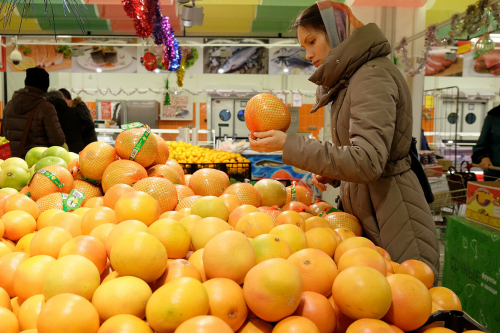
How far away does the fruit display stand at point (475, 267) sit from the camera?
2348 millimetres

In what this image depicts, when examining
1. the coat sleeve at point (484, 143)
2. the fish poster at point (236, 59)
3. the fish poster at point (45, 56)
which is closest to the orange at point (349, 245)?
the coat sleeve at point (484, 143)

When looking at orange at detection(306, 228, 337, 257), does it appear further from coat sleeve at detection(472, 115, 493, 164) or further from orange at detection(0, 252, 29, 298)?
coat sleeve at detection(472, 115, 493, 164)

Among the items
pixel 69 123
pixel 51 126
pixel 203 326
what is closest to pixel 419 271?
pixel 203 326

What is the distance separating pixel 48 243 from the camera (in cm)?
115

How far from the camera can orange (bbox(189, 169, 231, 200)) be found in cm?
193

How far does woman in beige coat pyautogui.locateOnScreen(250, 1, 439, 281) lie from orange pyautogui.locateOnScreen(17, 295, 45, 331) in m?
0.83

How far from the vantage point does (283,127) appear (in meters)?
1.53

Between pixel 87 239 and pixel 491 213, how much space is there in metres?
2.52

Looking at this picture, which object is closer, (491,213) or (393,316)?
(393,316)

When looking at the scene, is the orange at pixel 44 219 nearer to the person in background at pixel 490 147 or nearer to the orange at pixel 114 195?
the orange at pixel 114 195

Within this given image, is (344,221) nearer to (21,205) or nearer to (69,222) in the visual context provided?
(69,222)

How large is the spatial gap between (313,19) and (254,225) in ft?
2.82

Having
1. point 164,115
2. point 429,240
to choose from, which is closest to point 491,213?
point 429,240

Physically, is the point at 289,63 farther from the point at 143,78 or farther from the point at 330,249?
the point at 330,249
